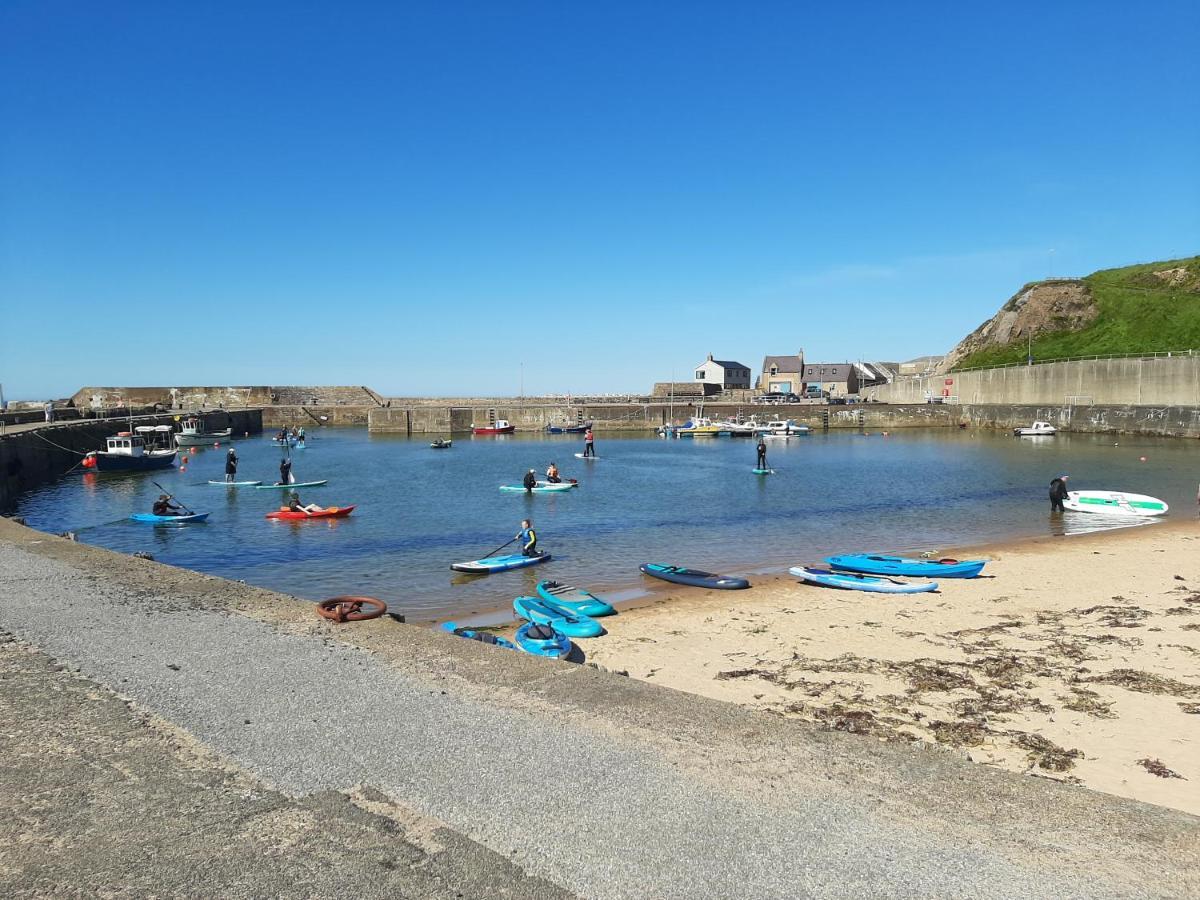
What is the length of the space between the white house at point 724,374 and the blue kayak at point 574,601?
107m

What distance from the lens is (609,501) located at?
123 ft

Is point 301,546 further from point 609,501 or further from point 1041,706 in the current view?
point 1041,706

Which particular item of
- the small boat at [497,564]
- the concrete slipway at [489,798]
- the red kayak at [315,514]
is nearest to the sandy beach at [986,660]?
the concrete slipway at [489,798]

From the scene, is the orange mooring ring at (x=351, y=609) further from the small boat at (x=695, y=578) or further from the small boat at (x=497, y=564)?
the small boat at (x=695, y=578)

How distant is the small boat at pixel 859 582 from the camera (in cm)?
1898

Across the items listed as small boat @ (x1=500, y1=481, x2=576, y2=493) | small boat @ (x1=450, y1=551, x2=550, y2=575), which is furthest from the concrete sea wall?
small boat @ (x1=450, y1=551, x2=550, y2=575)

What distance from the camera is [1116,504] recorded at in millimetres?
30906

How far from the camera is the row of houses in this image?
392 feet

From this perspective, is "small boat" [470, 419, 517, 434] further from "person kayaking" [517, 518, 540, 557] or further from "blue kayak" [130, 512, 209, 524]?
"person kayaking" [517, 518, 540, 557]

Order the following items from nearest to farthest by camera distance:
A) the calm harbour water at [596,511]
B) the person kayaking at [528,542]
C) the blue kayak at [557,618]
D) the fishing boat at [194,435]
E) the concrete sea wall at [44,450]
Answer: the blue kayak at [557,618], the calm harbour water at [596,511], the person kayaking at [528,542], the concrete sea wall at [44,450], the fishing boat at [194,435]

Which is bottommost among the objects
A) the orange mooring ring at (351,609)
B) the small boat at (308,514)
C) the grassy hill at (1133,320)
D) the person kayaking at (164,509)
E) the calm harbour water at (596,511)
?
the calm harbour water at (596,511)

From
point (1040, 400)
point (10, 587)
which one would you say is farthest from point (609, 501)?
point (1040, 400)

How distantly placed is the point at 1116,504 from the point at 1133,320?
69.1 m

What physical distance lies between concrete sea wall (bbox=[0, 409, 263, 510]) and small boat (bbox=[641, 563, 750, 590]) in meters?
31.1
